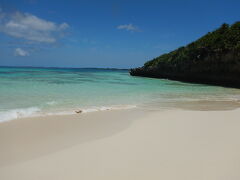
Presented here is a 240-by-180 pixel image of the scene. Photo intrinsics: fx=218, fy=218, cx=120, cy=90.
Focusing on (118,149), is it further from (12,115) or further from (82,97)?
(82,97)

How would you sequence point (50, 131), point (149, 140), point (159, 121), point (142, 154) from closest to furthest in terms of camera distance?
1. point (142, 154)
2. point (149, 140)
3. point (50, 131)
4. point (159, 121)

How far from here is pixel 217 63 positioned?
23438 mm

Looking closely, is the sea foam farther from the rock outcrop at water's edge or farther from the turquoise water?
the rock outcrop at water's edge

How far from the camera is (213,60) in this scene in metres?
23.7

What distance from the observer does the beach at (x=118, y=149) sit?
104 inches

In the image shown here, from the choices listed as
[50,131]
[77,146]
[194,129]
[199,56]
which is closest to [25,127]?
[50,131]

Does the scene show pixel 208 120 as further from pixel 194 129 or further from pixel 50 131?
pixel 50 131

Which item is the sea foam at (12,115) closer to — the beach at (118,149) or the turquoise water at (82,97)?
the turquoise water at (82,97)

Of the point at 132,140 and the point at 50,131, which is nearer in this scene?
the point at 132,140

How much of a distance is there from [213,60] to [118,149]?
23.1 metres

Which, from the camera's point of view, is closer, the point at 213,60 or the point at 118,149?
the point at 118,149

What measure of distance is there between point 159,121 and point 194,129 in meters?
0.96

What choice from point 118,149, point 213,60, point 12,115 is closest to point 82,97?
point 12,115

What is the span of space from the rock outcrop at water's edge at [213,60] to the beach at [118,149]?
1882 centimetres
